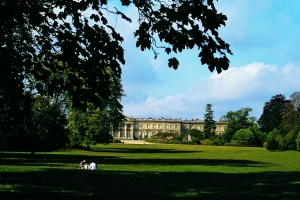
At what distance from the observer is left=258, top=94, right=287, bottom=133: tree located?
110750mm

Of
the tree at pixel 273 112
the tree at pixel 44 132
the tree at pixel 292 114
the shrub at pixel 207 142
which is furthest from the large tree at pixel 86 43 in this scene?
the tree at pixel 273 112

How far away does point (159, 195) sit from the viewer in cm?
1103

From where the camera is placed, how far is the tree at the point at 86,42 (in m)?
6.27

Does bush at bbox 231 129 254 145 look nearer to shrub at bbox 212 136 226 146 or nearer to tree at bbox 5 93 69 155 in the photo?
shrub at bbox 212 136 226 146

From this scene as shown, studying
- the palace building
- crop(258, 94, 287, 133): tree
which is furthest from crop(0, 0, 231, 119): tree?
the palace building

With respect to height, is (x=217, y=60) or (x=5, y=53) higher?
(x=5, y=53)

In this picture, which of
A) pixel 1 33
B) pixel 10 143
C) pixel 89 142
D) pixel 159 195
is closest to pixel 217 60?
pixel 1 33

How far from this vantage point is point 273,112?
368 ft

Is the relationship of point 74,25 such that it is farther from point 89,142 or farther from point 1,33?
point 89,142

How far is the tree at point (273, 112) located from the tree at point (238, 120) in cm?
481

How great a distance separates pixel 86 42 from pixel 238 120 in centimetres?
11298

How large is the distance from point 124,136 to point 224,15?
161144 millimetres

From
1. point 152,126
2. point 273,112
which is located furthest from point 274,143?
point 152,126

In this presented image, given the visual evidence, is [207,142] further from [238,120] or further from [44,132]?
[44,132]
